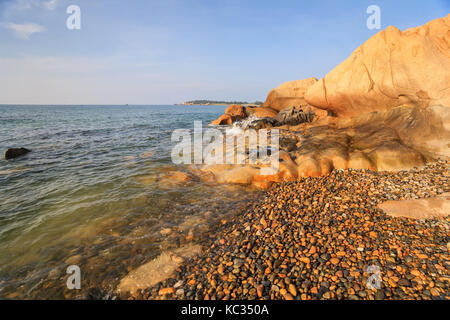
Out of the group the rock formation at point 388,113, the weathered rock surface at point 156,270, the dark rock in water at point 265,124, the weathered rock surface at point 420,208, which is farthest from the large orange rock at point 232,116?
the weathered rock surface at point 156,270

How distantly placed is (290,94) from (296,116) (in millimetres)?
6682

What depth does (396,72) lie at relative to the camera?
30.1 feet

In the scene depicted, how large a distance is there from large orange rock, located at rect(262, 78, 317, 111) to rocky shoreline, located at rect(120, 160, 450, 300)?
19.3 meters

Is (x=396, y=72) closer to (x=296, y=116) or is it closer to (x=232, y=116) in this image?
(x=296, y=116)

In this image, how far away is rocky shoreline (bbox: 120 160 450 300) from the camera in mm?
3098

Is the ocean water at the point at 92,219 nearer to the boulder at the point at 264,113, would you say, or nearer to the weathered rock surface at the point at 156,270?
the weathered rock surface at the point at 156,270

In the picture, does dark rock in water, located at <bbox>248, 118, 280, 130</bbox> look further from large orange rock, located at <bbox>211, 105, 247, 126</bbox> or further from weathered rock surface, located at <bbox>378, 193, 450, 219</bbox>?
weathered rock surface, located at <bbox>378, 193, 450, 219</bbox>

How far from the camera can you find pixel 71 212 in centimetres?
647

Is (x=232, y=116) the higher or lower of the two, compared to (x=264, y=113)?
lower

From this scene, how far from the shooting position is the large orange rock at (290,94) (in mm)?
23209

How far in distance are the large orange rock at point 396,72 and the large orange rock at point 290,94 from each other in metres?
10.4

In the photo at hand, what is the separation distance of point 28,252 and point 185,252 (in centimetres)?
387

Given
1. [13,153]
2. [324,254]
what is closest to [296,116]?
[324,254]
